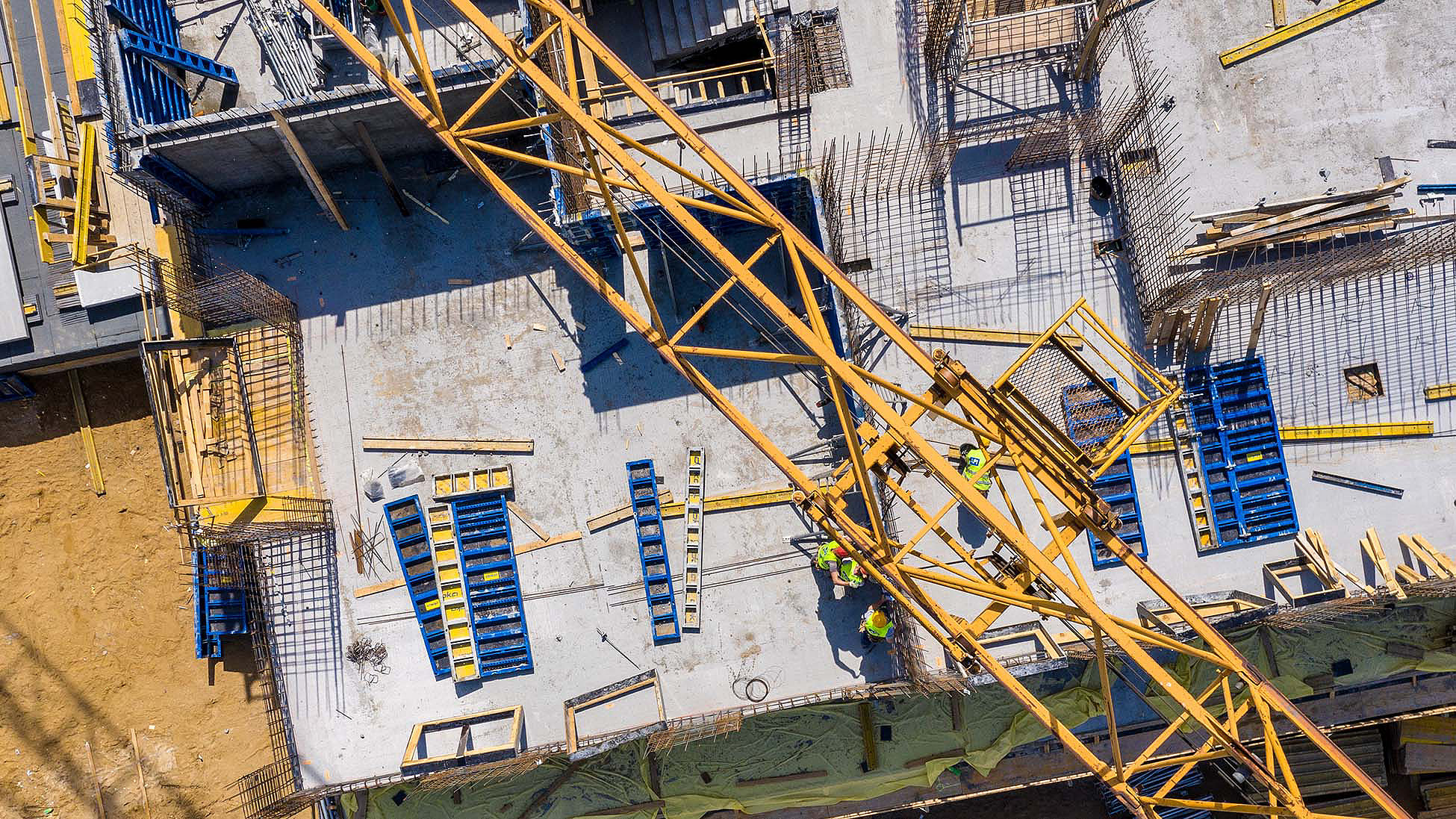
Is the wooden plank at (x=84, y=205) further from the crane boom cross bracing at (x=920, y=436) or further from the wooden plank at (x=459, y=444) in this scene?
the crane boom cross bracing at (x=920, y=436)

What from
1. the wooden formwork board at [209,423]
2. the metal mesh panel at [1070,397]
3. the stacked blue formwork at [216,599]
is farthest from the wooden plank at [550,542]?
the metal mesh panel at [1070,397]

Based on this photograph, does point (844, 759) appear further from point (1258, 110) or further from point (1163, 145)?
point (1258, 110)

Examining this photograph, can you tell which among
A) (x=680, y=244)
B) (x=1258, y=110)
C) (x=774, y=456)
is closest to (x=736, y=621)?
(x=774, y=456)

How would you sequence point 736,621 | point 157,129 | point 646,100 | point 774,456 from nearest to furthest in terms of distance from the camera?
point 646,100, point 774,456, point 157,129, point 736,621

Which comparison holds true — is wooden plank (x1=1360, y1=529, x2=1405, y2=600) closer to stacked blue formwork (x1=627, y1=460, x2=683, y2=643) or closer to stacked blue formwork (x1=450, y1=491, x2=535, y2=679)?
stacked blue formwork (x1=627, y1=460, x2=683, y2=643)

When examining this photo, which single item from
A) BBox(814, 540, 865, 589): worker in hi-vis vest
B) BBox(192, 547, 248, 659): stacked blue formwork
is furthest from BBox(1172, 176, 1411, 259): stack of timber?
BBox(192, 547, 248, 659): stacked blue formwork

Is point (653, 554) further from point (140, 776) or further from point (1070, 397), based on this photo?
point (140, 776)
